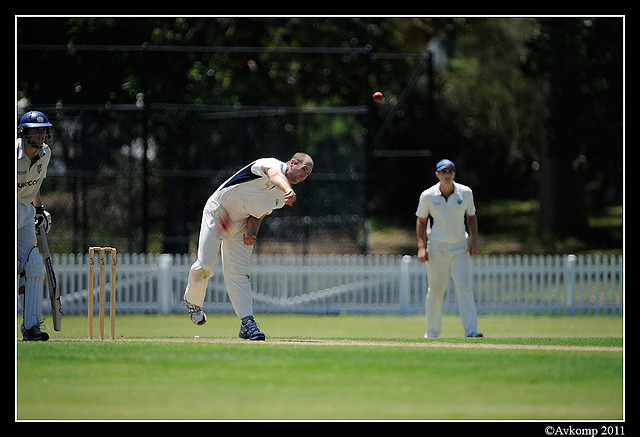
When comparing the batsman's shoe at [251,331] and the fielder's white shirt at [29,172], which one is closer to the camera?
the fielder's white shirt at [29,172]

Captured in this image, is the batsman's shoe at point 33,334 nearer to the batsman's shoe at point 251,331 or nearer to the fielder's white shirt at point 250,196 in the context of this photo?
the batsman's shoe at point 251,331

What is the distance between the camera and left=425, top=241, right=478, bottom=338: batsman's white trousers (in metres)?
13.3

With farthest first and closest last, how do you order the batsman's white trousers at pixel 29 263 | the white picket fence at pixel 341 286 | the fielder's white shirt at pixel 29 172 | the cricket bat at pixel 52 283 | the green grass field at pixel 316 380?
the white picket fence at pixel 341 286
the cricket bat at pixel 52 283
the batsman's white trousers at pixel 29 263
the fielder's white shirt at pixel 29 172
the green grass field at pixel 316 380

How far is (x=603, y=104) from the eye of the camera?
24.5 meters

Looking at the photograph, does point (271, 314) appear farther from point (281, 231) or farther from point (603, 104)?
point (603, 104)

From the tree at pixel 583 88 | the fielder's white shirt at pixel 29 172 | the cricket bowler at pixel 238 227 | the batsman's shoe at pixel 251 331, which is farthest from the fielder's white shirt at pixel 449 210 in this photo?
the tree at pixel 583 88

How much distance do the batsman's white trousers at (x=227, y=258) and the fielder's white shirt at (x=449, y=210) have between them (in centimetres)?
323

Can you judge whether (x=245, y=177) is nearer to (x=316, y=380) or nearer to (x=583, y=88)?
(x=316, y=380)

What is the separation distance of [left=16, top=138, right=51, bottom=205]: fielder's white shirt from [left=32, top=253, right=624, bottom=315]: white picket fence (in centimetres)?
833

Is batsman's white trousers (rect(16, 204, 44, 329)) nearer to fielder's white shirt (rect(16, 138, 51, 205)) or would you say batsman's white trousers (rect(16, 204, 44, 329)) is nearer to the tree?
fielder's white shirt (rect(16, 138, 51, 205))

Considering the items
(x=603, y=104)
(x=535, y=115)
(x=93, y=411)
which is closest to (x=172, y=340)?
(x=93, y=411)

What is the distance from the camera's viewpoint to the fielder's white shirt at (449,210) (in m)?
13.4

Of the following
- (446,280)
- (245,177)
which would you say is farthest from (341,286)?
(245,177)

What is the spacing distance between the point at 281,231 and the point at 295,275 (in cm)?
352
